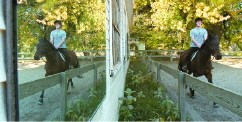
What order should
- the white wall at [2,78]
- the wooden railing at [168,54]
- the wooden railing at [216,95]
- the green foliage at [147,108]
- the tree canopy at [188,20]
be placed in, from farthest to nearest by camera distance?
the wooden railing at [168,54] → the tree canopy at [188,20] → the green foliage at [147,108] → the wooden railing at [216,95] → the white wall at [2,78]

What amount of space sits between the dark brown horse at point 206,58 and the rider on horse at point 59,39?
7.19m

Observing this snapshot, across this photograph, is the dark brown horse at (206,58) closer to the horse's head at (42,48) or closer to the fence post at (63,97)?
the fence post at (63,97)

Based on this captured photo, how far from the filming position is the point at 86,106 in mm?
2406

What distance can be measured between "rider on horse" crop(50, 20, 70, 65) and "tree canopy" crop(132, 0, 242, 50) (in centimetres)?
1788

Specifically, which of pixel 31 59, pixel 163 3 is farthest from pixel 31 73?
pixel 163 3

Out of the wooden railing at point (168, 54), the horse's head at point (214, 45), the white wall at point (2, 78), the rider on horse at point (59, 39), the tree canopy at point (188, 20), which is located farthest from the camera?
the wooden railing at point (168, 54)

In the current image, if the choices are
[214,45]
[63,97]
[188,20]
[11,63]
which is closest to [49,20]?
[11,63]

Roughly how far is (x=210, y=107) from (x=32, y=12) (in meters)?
6.89

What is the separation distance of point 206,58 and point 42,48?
8163 millimetres

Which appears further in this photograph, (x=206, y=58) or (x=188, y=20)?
(x=188, y=20)

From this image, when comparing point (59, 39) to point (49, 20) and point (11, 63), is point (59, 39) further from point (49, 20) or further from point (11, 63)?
point (11, 63)

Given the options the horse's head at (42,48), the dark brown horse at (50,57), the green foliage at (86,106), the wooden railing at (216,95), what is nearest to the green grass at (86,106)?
the green foliage at (86,106)

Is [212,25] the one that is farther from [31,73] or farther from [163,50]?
[31,73]

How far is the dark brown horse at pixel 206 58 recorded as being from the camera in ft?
28.3
